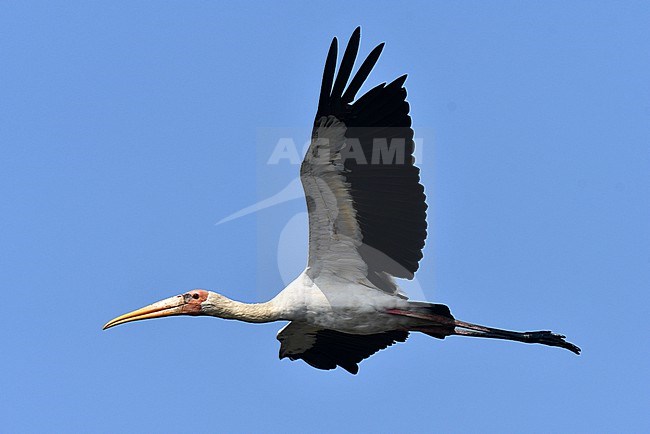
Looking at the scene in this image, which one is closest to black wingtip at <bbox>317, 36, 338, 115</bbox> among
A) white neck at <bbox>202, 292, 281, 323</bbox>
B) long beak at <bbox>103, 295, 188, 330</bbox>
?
white neck at <bbox>202, 292, 281, 323</bbox>

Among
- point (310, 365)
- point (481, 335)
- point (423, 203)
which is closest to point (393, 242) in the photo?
point (423, 203)

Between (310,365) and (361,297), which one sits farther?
(310,365)

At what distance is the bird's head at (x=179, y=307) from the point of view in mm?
15938

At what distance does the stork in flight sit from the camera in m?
14.3

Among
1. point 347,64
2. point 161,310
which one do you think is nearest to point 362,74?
point 347,64

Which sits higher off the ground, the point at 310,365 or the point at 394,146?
the point at 394,146

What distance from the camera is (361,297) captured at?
15.5 metres

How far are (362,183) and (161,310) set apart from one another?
3333 millimetres

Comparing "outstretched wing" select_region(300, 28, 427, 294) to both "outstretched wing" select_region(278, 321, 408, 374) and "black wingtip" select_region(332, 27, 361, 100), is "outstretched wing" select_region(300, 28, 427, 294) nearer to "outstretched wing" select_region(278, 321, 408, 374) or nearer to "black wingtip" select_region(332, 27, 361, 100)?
"black wingtip" select_region(332, 27, 361, 100)

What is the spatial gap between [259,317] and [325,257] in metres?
1.16

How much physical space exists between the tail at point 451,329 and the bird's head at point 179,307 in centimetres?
236

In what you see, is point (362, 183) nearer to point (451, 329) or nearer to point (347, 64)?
point (347, 64)

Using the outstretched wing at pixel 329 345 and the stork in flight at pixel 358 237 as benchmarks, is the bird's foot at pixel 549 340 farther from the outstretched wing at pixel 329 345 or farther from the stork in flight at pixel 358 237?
the outstretched wing at pixel 329 345

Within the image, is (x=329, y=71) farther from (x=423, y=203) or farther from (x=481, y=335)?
(x=481, y=335)
